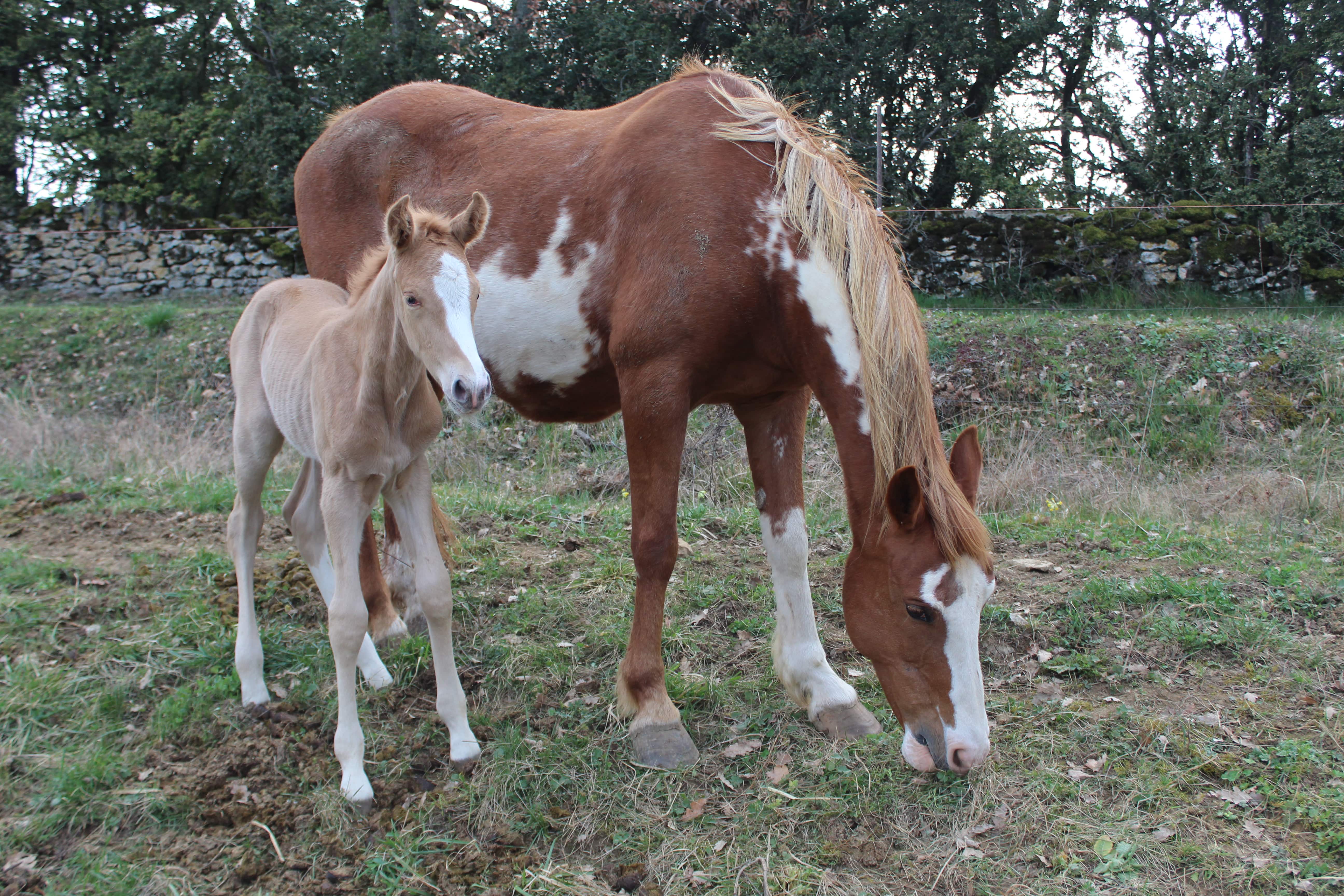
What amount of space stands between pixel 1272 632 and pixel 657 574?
2487 mm

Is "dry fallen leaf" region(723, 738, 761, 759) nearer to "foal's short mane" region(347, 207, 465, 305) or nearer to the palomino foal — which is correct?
the palomino foal

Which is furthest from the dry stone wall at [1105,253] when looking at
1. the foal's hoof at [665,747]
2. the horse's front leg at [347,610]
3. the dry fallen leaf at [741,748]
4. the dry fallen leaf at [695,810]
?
the horse's front leg at [347,610]

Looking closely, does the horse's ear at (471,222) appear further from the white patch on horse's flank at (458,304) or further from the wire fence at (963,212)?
the wire fence at (963,212)

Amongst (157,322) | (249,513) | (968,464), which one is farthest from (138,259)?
(968,464)

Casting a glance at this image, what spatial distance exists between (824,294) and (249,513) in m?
2.40

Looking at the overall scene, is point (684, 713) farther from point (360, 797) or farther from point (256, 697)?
point (256, 697)

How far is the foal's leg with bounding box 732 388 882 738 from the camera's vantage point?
→ 3168mm

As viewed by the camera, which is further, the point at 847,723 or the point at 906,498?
the point at 847,723

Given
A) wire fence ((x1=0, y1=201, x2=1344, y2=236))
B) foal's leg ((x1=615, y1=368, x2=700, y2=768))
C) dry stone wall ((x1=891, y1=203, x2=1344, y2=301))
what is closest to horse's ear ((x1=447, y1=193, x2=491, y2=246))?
foal's leg ((x1=615, y1=368, x2=700, y2=768))

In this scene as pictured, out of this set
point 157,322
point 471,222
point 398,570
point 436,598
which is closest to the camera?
point 471,222

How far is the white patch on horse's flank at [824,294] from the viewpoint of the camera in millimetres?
2775

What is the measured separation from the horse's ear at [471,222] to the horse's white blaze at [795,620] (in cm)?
150

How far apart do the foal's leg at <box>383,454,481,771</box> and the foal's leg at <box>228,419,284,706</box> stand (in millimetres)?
774

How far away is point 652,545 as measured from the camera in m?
3.03
